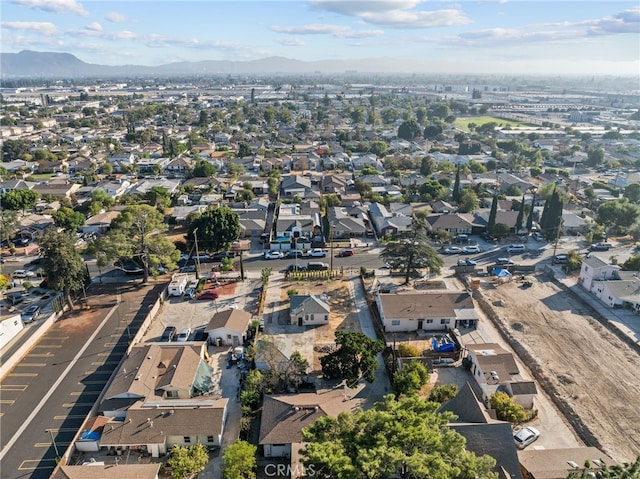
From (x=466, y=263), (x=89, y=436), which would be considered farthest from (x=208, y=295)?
(x=466, y=263)

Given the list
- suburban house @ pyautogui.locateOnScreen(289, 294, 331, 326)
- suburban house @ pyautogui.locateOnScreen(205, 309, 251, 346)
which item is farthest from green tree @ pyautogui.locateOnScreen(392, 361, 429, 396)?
suburban house @ pyautogui.locateOnScreen(205, 309, 251, 346)

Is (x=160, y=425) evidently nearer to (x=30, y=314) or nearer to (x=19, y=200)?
(x=30, y=314)

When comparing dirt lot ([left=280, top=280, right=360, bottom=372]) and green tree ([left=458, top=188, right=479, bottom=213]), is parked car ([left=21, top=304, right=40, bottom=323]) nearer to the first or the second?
dirt lot ([left=280, top=280, right=360, bottom=372])

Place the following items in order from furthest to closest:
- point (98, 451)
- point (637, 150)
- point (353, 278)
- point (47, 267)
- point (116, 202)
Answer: point (637, 150), point (116, 202), point (353, 278), point (47, 267), point (98, 451)

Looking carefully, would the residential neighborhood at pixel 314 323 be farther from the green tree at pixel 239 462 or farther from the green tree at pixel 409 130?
the green tree at pixel 409 130

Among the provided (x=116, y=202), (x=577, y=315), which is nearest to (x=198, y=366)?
(x=577, y=315)

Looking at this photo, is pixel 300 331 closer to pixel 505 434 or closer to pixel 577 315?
pixel 505 434
